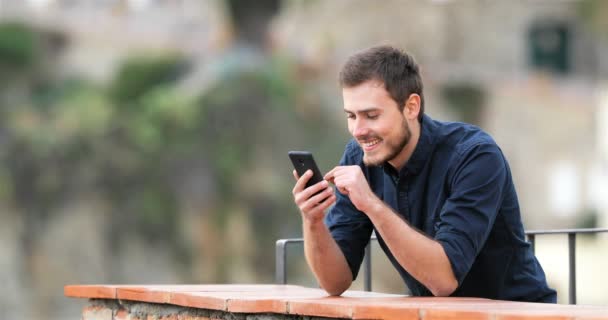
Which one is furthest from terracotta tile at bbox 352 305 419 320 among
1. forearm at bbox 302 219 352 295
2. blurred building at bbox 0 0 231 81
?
blurred building at bbox 0 0 231 81

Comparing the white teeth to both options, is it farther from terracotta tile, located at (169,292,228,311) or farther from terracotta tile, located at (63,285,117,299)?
terracotta tile, located at (63,285,117,299)

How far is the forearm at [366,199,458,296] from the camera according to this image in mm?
3012

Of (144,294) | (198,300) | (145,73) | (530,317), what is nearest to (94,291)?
(144,294)

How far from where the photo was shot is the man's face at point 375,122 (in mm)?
3188

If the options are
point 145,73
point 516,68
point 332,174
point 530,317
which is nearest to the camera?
point 530,317

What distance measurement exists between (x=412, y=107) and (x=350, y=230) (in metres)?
0.41

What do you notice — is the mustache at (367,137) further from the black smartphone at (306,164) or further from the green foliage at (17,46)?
the green foliage at (17,46)

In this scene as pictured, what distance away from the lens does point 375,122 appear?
319cm

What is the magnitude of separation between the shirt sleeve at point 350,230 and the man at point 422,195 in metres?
0.08

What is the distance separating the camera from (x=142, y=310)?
3568 mm

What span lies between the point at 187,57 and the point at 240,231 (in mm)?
→ 3558

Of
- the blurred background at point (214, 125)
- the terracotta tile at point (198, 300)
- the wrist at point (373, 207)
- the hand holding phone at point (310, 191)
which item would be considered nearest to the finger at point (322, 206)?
the hand holding phone at point (310, 191)

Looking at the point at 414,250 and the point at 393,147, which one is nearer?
the point at 414,250

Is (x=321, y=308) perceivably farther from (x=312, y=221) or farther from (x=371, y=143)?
(x=371, y=143)
